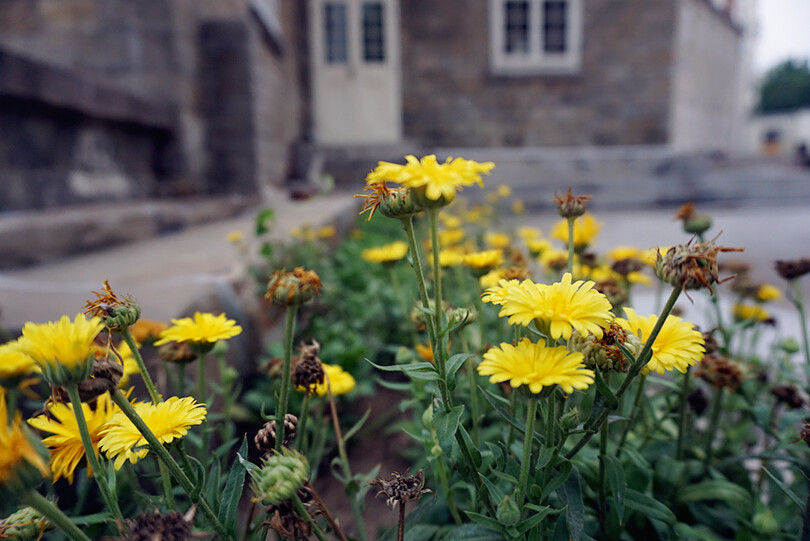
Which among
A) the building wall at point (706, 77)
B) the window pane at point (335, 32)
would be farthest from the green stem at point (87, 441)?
the building wall at point (706, 77)

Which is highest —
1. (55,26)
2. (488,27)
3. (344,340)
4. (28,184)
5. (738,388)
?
(488,27)

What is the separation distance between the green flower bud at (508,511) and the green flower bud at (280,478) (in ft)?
0.75

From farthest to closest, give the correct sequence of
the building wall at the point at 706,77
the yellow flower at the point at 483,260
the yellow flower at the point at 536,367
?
the building wall at the point at 706,77, the yellow flower at the point at 483,260, the yellow flower at the point at 536,367

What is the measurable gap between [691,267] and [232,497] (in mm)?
588

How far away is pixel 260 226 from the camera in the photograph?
74.2 inches

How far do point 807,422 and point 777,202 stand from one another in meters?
7.14

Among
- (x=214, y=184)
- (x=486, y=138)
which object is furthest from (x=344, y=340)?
(x=486, y=138)

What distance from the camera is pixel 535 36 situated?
780cm

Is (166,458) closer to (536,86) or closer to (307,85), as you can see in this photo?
(307,85)

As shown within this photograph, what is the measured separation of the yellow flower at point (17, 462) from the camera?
0.40m

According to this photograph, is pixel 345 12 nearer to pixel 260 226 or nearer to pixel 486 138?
pixel 486 138

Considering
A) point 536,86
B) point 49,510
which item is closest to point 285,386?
point 49,510

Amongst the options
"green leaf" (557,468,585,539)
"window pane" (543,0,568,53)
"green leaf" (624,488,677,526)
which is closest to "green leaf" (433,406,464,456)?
"green leaf" (557,468,585,539)

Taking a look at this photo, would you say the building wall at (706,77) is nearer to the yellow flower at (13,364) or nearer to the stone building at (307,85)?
the stone building at (307,85)
